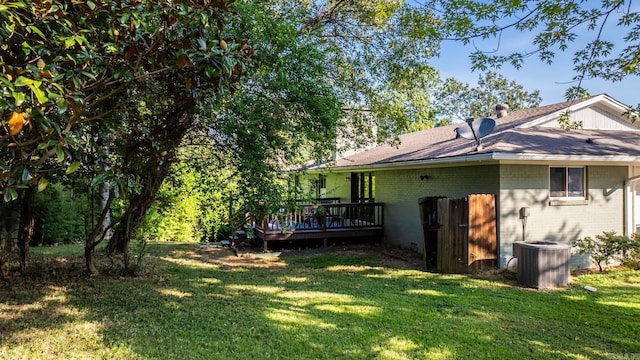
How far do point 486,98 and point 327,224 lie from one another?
95.0 feet

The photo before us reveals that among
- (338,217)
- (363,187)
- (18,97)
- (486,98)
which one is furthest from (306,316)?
(486,98)

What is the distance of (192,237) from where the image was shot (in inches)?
682

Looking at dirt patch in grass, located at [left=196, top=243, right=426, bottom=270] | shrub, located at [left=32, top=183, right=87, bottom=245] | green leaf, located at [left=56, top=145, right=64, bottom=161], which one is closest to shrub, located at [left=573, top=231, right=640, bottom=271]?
dirt patch in grass, located at [left=196, top=243, right=426, bottom=270]

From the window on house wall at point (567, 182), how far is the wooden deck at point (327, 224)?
5765 millimetres

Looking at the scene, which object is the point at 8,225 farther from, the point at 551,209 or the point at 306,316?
the point at 551,209

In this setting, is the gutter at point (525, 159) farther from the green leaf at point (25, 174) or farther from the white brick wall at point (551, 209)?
the green leaf at point (25, 174)

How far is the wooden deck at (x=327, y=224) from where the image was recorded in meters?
12.6

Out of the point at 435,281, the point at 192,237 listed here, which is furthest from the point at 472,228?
the point at 192,237

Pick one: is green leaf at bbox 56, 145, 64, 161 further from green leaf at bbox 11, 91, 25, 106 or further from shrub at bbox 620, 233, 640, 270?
shrub at bbox 620, 233, 640, 270

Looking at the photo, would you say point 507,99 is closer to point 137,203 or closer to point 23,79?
point 137,203

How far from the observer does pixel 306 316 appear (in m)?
5.77

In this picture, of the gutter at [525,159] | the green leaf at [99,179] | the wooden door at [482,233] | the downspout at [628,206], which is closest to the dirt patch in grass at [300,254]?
the wooden door at [482,233]

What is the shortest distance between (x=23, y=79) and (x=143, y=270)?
21.2 ft

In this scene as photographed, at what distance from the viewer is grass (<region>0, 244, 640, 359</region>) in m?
4.52
